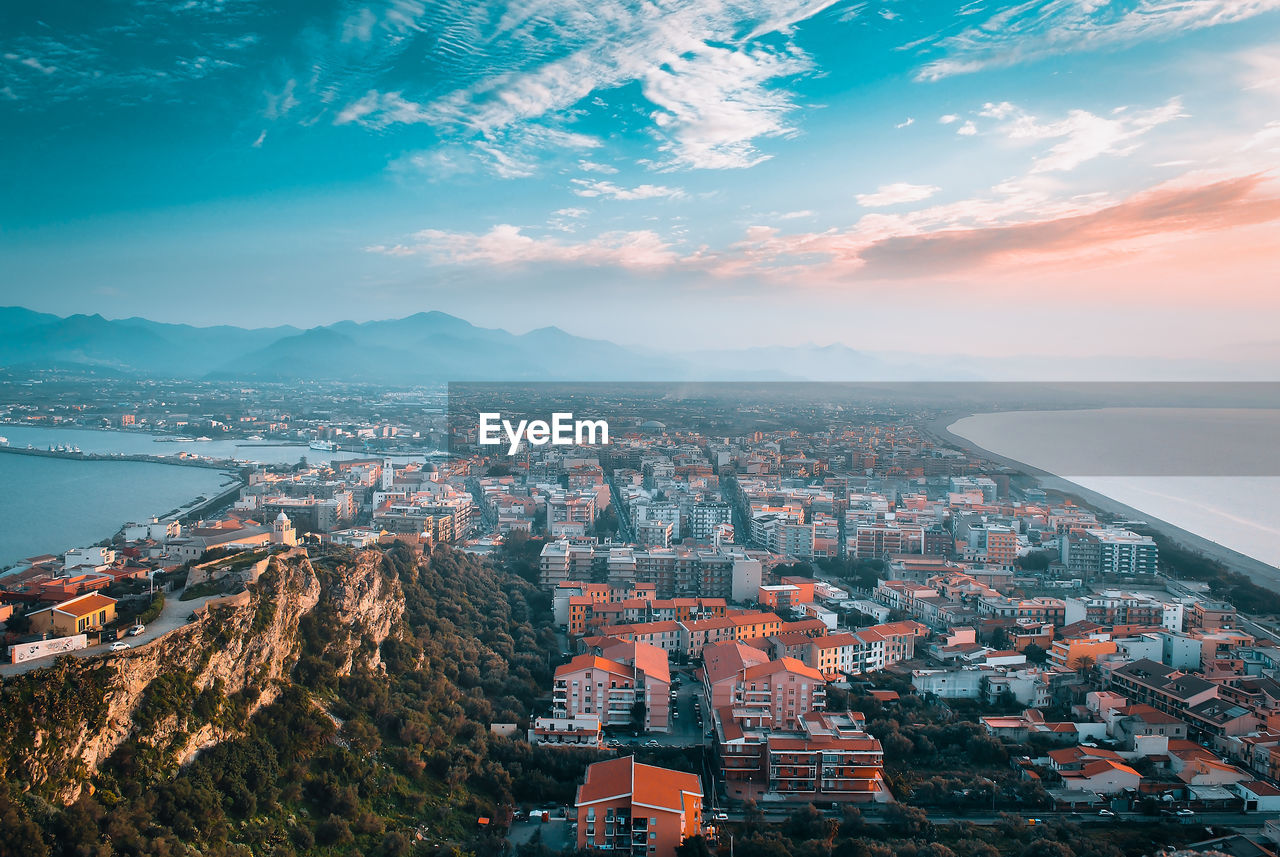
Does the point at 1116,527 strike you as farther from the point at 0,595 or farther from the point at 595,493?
the point at 0,595

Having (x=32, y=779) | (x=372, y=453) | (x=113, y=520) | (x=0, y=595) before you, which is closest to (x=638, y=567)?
(x=0, y=595)

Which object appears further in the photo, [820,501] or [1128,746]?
[820,501]

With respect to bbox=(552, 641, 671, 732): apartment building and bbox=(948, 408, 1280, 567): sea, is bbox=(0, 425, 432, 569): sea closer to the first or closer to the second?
bbox=(552, 641, 671, 732): apartment building

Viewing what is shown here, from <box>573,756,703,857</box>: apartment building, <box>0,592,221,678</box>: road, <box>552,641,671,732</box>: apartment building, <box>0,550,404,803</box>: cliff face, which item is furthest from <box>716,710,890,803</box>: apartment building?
<box>0,592,221,678</box>: road

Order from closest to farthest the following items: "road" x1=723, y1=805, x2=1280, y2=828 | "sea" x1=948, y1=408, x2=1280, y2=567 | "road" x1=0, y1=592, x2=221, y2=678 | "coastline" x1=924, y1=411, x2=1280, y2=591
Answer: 1. "road" x1=0, y1=592, x2=221, y2=678
2. "road" x1=723, y1=805, x2=1280, y2=828
3. "coastline" x1=924, y1=411, x2=1280, y2=591
4. "sea" x1=948, y1=408, x2=1280, y2=567

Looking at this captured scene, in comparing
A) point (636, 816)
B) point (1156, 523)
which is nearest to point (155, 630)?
point (636, 816)

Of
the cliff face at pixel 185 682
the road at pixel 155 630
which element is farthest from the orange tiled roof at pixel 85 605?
the cliff face at pixel 185 682

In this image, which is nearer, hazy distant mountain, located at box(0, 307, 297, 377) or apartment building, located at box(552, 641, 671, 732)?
apartment building, located at box(552, 641, 671, 732)
